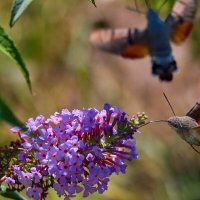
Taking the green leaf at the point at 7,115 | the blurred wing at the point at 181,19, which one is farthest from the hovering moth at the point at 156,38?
the green leaf at the point at 7,115

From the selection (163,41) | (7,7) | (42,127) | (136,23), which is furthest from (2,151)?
(136,23)

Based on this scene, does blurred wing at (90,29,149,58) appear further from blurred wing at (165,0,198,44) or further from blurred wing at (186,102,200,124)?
blurred wing at (186,102,200,124)

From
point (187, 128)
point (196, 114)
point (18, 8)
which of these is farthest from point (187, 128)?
point (18, 8)

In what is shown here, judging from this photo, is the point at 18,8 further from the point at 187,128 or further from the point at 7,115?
the point at 187,128

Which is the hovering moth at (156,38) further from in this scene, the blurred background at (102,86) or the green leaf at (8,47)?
the green leaf at (8,47)

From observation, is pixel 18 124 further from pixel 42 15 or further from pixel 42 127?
pixel 42 15

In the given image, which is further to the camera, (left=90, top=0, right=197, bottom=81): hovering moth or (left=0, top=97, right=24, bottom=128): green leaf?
(left=90, top=0, right=197, bottom=81): hovering moth

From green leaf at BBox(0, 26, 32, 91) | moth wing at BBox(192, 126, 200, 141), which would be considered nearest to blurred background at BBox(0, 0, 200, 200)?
moth wing at BBox(192, 126, 200, 141)
